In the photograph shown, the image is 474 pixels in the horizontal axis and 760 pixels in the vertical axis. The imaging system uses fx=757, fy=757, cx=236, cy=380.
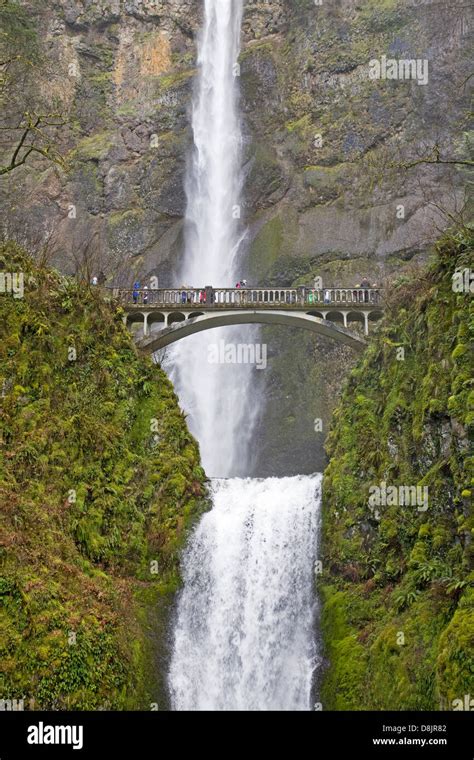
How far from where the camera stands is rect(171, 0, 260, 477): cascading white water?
37594 mm

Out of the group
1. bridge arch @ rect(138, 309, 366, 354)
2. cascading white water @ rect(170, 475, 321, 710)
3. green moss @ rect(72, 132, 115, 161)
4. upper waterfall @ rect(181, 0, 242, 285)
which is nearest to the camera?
cascading white water @ rect(170, 475, 321, 710)

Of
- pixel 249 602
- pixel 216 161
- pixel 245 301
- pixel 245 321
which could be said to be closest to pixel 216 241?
pixel 216 161

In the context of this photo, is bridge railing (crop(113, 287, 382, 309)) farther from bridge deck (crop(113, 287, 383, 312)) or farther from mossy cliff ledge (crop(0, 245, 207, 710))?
mossy cliff ledge (crop(0, 245, 207, 710))

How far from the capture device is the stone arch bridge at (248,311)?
27.8m

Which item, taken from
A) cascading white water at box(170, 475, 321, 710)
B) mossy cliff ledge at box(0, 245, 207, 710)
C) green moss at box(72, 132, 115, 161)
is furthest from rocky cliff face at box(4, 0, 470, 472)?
mossy cliff ledge at box(0, 245, 207, 710)

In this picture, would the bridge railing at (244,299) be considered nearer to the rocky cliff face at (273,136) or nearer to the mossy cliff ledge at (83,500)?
the mossy cliff ledge at (83,500)

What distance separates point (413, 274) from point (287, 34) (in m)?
31.0

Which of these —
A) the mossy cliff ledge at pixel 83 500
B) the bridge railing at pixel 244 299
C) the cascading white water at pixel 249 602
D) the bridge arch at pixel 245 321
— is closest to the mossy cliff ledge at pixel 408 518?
the cascading white water at pixel 249 602

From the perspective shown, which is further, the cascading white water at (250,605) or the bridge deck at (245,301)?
the bridge deck at (245,301)

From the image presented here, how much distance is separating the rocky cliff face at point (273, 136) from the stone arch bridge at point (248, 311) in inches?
383

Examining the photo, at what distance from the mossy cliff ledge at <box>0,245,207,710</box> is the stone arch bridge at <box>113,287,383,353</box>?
81.9 inches

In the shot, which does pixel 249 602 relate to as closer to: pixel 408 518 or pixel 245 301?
pixel 408 518

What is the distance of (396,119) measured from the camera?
138 ft
